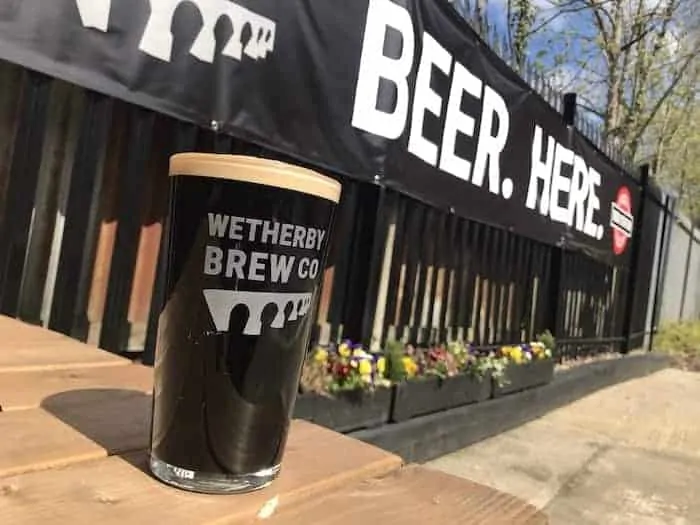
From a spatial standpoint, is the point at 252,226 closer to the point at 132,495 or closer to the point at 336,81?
the point at 132,495

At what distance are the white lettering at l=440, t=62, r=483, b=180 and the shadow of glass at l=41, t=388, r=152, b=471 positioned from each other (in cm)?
361

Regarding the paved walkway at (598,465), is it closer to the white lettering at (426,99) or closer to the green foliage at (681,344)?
the white lettering at (426,99)

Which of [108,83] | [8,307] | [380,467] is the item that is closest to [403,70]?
[108,83]

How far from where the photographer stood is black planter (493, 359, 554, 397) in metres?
5.93

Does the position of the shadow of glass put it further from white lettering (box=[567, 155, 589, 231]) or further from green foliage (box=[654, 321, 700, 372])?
green foliage (box=[654, 321, 700, 372])

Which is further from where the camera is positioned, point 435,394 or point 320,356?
point 435,394

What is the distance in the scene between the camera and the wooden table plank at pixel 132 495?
3.31 ft

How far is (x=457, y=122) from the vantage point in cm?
518

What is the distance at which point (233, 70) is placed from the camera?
130 inches

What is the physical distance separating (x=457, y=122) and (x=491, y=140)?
1.94 ft

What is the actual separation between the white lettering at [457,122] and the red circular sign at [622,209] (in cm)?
471

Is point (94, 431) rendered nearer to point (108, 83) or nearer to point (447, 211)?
point (108, 83)

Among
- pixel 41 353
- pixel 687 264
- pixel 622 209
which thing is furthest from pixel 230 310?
pixel 687 264

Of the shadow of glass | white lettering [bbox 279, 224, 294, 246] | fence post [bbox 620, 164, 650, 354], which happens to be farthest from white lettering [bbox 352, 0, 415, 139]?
fence post [bbox 620, 164, 650, 354]
